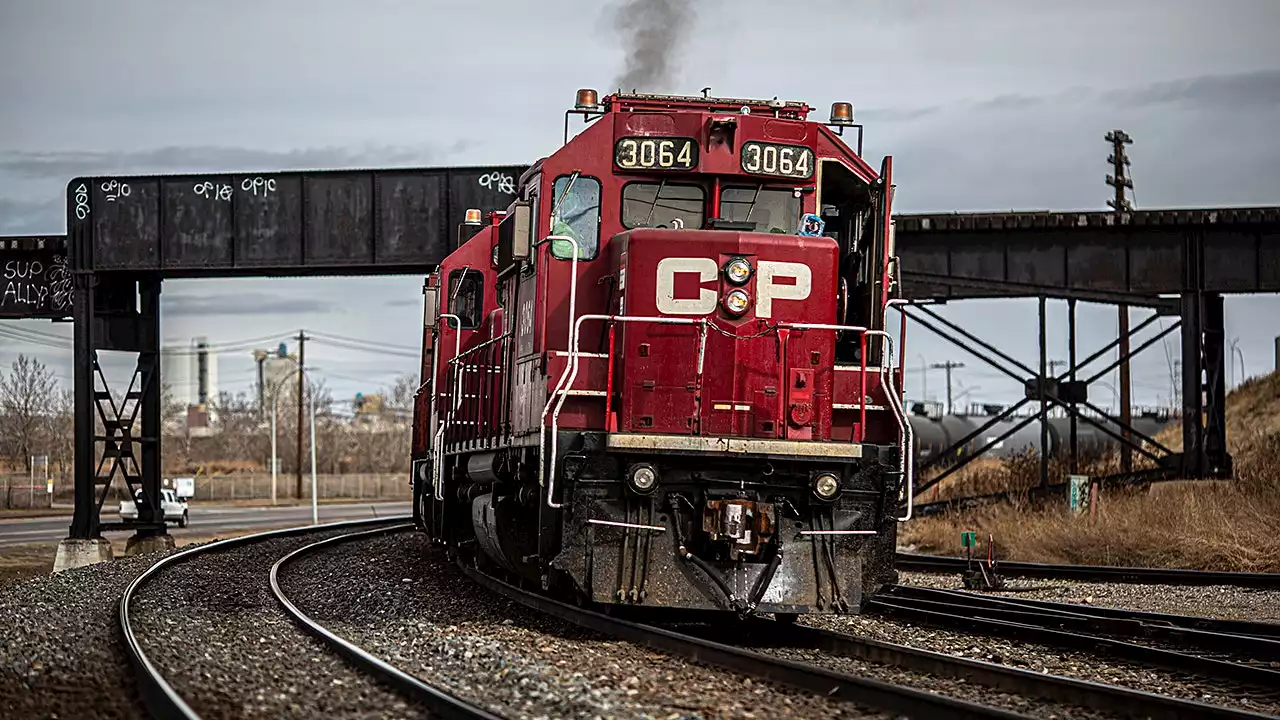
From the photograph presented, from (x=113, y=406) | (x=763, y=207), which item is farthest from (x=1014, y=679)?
(x=113, y=406)

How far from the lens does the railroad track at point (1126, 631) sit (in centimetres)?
871

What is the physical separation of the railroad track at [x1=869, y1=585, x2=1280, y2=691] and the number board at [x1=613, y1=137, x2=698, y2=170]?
13.6 feet

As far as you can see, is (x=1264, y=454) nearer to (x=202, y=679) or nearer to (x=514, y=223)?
(x=514, y=223)

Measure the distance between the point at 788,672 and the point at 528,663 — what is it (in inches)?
65.0

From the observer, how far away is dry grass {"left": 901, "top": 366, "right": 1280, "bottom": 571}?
17.5 m

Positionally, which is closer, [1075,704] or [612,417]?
[1075,704]

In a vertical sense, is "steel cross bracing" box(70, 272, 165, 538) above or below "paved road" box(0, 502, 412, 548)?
above

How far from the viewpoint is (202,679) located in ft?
27.1

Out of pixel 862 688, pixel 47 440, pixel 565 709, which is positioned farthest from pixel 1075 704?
pixel 47 440

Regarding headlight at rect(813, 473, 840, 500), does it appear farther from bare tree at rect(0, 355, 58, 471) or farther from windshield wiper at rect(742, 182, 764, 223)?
bare tree at rect(0, 355, 58, 471)

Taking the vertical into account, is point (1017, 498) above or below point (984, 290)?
below

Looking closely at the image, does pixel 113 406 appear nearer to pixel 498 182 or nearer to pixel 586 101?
pixel 498 182

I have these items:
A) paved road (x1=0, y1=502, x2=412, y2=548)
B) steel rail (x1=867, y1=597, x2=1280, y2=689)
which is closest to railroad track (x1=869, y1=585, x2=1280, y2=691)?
steel rail (x1=867, y1=597, x2=1280, y2=689)

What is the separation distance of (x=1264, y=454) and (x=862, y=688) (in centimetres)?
1748
